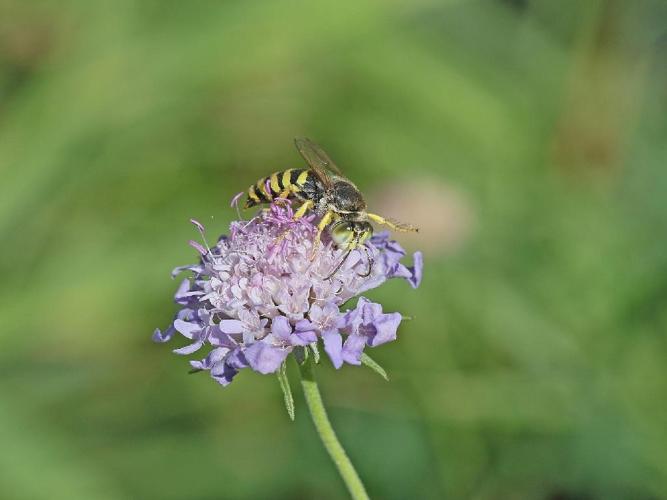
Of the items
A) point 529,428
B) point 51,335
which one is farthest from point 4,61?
point 529,428

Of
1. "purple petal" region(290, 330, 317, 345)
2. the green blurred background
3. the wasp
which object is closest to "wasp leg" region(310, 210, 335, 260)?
the wasp

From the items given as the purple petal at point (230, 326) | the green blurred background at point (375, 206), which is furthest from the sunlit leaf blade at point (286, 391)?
the green blurred background at point (375, 206)

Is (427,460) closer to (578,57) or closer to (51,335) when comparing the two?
(51,335)

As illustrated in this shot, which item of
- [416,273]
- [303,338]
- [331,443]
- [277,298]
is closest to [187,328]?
[277,298]

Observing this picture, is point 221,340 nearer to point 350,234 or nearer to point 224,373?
point 224,373

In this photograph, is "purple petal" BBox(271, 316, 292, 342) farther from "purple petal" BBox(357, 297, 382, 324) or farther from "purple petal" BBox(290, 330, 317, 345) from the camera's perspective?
"purple petal" BBox(357, 297, 382, 324)

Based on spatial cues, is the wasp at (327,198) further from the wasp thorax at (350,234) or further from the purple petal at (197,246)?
the purple petal at (197,246)
